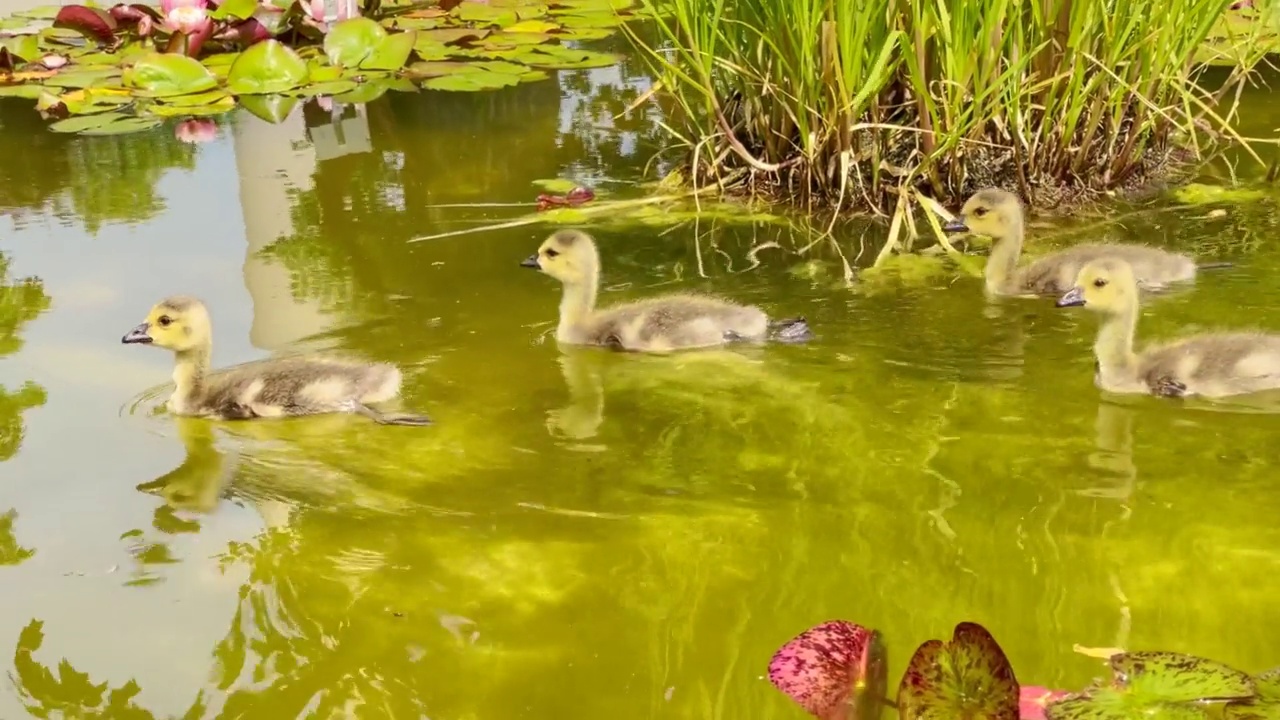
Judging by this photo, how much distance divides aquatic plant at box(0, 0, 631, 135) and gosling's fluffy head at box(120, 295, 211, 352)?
3437 millimetres

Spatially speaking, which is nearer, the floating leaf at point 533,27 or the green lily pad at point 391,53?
the green lily pad at point 391,53

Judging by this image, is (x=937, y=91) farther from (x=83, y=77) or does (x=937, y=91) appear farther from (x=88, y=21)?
(x=88, y=21)

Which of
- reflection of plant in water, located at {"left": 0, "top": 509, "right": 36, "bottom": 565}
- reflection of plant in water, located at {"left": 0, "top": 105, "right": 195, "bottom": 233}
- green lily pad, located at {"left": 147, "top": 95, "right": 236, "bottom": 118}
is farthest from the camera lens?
green lily pad, located at {"left": 147, "top": 95, "right": 236, "bottom": 118}

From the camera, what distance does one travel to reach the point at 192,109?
279 inches

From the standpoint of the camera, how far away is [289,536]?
3.01 m

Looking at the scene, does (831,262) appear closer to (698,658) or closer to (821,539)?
(821,539)

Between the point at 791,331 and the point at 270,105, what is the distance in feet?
13.7

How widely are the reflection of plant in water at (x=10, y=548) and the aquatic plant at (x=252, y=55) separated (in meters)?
4.09

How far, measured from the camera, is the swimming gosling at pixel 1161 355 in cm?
→ 351

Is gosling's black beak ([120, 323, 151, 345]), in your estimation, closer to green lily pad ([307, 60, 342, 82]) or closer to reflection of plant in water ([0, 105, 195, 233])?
reflection of plant in water ([0, 105, 195, 233])

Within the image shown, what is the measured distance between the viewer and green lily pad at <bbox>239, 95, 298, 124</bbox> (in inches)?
277

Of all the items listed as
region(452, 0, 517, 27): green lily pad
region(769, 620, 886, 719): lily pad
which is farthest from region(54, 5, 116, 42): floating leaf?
region(769, 620, 886, 719): lily pad

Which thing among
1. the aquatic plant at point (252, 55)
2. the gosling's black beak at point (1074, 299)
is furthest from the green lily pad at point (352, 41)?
the gosling's black beak at point (1074, 299)

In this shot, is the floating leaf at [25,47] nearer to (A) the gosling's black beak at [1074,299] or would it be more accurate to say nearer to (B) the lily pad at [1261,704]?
(A) the gosling's black beak at [1074,299]
